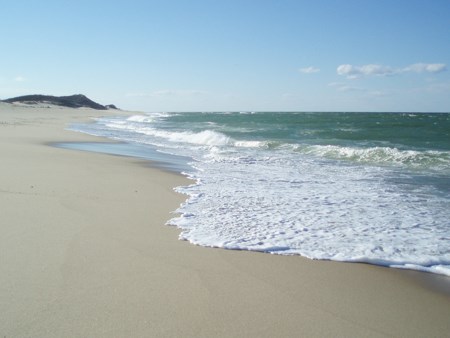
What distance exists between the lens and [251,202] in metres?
6.61

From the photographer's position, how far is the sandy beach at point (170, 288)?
2.73 meters

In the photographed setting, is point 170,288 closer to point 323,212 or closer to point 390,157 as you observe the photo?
point 323,212

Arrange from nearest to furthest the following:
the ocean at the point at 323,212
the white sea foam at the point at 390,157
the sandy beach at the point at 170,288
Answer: the sandy beach at the point at 170,288 < the ocean at the point at 323,212 < the white sea foam at the point at 390,157

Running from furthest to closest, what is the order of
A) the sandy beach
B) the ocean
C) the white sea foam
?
1. the white sea foam
2. the ocean
3. the sandy beach

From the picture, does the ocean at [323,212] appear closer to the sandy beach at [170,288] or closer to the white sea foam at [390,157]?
the sandy beach at [170,288]

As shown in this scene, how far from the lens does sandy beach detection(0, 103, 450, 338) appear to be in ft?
8.96

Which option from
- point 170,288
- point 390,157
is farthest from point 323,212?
point 390,157

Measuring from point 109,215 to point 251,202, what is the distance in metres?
2.53

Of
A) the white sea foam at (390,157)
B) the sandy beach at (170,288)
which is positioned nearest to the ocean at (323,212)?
the sandy beach at (170,288)

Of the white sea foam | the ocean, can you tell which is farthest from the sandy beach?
the white sea foam

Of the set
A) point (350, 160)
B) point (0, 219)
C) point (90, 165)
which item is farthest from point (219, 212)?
point (350, 160)

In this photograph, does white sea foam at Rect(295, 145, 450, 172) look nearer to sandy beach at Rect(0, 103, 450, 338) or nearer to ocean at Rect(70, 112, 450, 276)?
ocean at Rect(70, 112, 450, 276)

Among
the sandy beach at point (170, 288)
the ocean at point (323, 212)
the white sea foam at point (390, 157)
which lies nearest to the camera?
the sandy beach at point (170, 288)

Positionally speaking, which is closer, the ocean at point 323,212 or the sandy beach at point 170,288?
the sandy beach at point 170,288
